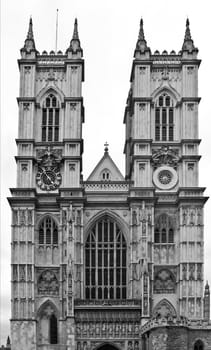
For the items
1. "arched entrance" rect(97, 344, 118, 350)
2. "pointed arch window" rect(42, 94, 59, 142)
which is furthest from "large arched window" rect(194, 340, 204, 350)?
"pointed arch window" rect(42, 94, 59, 142)

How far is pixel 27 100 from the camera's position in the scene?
80.5m

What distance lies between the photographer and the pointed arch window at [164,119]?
80.4 meters

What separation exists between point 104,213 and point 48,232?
468 cm

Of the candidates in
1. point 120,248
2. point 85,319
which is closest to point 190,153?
point 120,248

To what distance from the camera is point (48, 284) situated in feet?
252

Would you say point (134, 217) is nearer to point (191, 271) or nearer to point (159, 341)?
point (191, 271)

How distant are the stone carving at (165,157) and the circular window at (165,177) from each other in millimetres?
446

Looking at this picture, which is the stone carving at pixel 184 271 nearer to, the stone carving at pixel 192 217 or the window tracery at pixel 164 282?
the window tracery at pixel 164 282

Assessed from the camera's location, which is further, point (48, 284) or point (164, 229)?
point (164, 229)

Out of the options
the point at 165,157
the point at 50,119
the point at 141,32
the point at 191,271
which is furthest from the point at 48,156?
the point at 191,271

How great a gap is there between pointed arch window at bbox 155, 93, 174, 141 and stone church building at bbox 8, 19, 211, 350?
0.08 m

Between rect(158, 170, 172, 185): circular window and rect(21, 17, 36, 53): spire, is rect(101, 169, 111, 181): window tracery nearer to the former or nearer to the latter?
rect(158, 170, 172, 185): circular window

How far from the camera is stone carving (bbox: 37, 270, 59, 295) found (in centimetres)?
7650

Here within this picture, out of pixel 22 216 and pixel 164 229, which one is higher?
pixel 22 216
